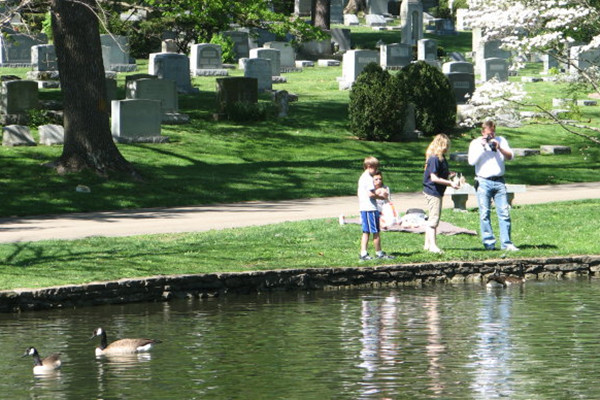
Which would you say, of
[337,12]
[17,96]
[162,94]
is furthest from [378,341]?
[337,12]

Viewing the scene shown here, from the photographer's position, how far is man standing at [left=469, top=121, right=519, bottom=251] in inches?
752

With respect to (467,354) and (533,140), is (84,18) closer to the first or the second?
(533,140)

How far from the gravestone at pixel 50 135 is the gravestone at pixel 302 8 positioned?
4859 centimetres

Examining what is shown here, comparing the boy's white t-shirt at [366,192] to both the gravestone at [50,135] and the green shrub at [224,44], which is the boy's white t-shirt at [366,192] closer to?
the gravestone at [50,135]

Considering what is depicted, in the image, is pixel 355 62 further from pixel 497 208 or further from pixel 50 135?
pixel 497 208

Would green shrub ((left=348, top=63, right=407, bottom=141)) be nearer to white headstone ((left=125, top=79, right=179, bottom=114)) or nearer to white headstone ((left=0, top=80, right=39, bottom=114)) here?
A: white headstone ((left=125, top=79, right=179, bottom=114))

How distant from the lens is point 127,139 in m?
32.1

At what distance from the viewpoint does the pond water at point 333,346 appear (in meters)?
11.5

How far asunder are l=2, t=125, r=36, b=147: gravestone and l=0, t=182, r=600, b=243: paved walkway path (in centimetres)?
717

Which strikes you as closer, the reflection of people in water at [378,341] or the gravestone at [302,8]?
the reflection of people in water at [378,341]

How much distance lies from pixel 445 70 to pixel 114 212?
20.3 meters

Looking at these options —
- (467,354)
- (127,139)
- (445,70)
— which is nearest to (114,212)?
(127,139)

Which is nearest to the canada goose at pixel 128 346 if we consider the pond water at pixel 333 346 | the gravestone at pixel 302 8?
the pond water at pixel 333 346

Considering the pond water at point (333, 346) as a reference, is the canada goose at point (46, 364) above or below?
above
